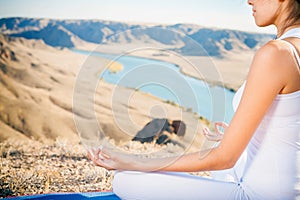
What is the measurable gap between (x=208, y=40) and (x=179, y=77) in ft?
23.9

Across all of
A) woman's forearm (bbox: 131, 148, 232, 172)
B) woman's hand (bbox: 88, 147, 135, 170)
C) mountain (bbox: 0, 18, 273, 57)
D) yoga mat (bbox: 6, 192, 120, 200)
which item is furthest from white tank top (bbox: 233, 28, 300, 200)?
mountain (bbox: 0, 18, 273, 57)

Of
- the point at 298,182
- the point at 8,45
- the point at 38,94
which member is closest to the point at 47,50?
the point at 8,45

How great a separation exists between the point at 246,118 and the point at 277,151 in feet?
0.59

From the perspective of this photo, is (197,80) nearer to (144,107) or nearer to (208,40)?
(144,107)

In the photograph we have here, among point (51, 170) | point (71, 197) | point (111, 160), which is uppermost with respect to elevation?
point (111, 160)

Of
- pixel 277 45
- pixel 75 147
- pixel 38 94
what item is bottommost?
pixel 38 94

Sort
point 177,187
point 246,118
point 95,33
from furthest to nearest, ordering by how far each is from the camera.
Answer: point 95,33 → point 177,187 → point 246,118

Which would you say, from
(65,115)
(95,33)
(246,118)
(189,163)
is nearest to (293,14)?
(246,118)

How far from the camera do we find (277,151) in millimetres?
1197

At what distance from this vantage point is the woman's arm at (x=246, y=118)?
3.50 ft

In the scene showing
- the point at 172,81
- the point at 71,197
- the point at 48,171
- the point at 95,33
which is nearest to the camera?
the point at 172,81

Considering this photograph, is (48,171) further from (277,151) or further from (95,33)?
(95,33)

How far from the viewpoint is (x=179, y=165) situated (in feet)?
4.07

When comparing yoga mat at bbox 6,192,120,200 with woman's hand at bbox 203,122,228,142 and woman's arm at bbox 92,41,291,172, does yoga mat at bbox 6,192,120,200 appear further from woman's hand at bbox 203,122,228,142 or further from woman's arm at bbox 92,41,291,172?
woman's arm at bbox 92,41,291,172
